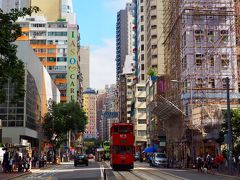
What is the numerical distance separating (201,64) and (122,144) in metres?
23.0

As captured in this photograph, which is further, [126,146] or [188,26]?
[188,26]

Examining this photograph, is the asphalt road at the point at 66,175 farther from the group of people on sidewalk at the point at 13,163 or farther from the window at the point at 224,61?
the window at the point at 224,61

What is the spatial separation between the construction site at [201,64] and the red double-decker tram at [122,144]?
573 inches

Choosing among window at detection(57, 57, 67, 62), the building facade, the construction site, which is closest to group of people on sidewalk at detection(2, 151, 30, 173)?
the building facade

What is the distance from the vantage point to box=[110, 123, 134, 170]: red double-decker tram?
40969mm

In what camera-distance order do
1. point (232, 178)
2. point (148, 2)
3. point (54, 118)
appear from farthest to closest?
point (148, 2) < point (54, 118) < point (232, 178)

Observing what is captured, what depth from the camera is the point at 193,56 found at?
6206 cm

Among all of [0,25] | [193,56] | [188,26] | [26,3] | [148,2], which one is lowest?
[0,25]

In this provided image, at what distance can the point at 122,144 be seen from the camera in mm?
41562

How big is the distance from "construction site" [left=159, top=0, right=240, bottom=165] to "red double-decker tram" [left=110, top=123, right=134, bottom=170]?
1456 cm

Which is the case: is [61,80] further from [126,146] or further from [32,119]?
[126,146]

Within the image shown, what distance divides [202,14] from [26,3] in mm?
119192

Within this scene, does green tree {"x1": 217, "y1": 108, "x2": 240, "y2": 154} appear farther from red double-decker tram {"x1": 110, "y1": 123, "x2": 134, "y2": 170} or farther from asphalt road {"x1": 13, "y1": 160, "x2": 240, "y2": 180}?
red double-decker tram {"x1": 110, "y1": 123, "x2": 134, "y2": 170}

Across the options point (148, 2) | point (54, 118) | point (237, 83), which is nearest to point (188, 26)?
point (237, 83)
